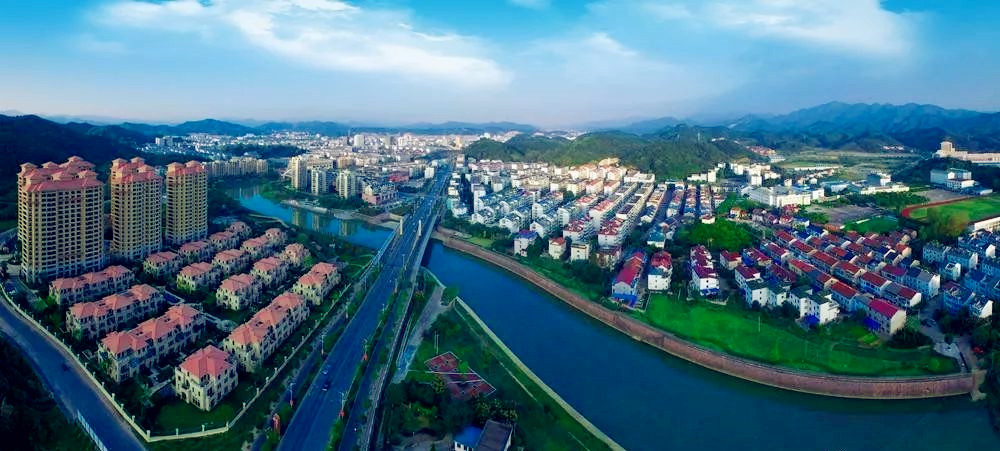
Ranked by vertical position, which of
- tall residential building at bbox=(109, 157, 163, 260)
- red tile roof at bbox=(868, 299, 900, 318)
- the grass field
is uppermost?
tall residential building at bbox=(109, 157, 163, 260)

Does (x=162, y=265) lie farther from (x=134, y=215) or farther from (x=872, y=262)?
(x=872, y=262)

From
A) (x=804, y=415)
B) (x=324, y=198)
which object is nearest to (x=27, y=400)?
(x=804, y=415)

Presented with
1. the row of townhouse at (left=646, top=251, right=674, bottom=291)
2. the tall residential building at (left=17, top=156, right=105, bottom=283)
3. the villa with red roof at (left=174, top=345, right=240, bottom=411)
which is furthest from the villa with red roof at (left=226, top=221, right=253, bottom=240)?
the row of townhouse at (left=646, top=251, right=674, bottom=291)

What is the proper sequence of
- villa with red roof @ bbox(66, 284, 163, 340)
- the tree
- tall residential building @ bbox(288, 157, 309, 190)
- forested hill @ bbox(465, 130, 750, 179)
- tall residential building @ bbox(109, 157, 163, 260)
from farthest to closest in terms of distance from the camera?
forested hill @ bbox(465, 130, 750, 179) → tall residential building @ bbox(288, 157, 309, 190) → the tree → tall residential building @ bbox(109, 157, 163, 260) → villa with red roof @ bbox(66, 284, 163, 340)

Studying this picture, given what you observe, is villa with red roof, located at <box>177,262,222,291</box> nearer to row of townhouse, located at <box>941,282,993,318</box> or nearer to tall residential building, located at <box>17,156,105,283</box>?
tall residential building, located at <box>17,156,105,283</box>

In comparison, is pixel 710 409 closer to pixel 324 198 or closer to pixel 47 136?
pixel 324 198

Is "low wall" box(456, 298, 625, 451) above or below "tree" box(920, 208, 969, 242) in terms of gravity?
below

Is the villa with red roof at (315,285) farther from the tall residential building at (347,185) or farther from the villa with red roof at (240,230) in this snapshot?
the tall residential building at (347,185)
